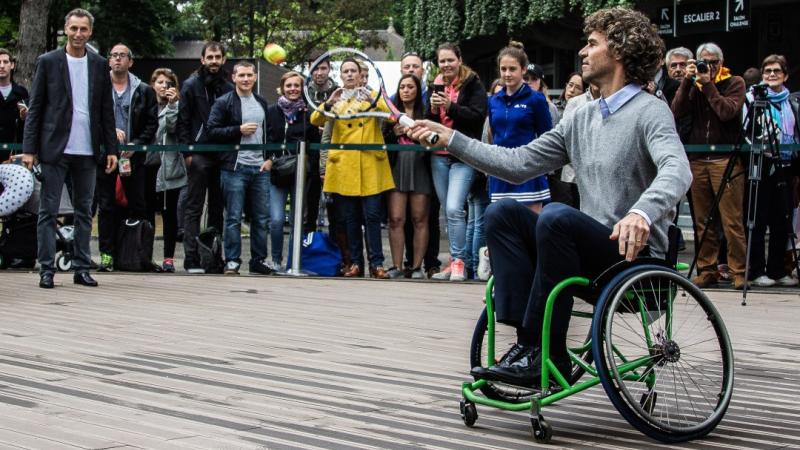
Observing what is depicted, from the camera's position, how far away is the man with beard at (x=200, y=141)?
12.8 meters

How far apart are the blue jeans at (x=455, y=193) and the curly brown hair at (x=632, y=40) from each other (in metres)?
6.38

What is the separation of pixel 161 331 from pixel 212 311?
3.95 ft

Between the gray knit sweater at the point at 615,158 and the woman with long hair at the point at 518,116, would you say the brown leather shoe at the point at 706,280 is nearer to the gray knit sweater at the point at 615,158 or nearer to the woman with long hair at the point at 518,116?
the woman with long hair at the point at 518,116

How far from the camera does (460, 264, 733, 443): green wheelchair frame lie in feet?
15.6

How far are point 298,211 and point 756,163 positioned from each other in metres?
4.16

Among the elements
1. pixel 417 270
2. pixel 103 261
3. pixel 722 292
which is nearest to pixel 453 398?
pixel 722 292

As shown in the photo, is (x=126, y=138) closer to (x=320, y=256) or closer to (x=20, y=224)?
(x=20, y=224)

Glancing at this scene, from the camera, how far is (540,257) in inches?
194

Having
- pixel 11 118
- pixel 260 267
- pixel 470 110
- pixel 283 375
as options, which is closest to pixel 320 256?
pixel 260 267

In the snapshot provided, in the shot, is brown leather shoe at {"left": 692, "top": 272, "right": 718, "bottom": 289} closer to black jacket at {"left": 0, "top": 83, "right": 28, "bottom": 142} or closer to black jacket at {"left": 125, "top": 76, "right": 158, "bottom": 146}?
black jacket at {"left": 125, "top": 76, "right": 158, "bottom": 146}

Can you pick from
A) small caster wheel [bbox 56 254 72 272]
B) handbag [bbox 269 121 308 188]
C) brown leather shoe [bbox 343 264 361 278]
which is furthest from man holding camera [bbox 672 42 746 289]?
small caster wheel [bbox 56 254 72 272]

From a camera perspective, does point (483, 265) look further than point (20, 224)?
No

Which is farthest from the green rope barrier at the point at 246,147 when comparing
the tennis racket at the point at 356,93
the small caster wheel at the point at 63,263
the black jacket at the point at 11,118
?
the small caster wheel at the point at 63,263

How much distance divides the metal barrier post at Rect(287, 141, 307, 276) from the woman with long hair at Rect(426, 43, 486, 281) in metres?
1.29
